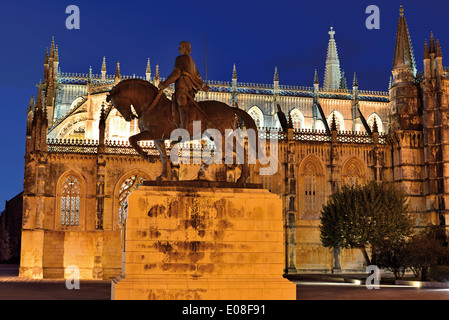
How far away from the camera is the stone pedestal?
13344 millimetres

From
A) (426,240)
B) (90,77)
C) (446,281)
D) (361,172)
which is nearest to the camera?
(446,281)

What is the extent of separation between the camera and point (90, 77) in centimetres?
5459

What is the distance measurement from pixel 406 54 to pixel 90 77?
2720 cm

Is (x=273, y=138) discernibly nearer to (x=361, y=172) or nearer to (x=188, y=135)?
(x=361, y=172)

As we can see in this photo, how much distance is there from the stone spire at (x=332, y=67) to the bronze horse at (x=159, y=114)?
59.5 metres

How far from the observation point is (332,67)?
74.6m

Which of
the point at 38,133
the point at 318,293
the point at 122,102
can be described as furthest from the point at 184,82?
the point at 38,133

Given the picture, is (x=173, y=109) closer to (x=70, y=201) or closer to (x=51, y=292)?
(x=51, y=292)

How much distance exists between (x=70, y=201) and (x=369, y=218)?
19.0 metres

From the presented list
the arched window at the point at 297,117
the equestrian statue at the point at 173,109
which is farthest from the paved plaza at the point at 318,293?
the arched window at the point at 297,117

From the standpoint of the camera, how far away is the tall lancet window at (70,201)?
3931 centimetres

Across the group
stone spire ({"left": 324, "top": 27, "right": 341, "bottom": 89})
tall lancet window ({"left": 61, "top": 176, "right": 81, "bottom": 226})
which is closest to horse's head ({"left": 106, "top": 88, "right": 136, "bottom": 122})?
tall lancet window ({"left": 61, "top": 176, "right": 81, "bottom": 226})

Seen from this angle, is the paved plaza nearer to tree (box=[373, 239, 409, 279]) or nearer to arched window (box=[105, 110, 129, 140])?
tree (box=[373, 239, 409, 279])
